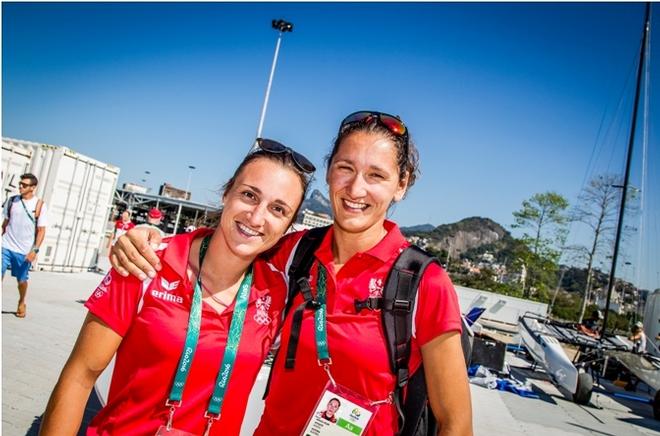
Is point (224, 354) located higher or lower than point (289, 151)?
lower

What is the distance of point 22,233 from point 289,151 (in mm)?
7204

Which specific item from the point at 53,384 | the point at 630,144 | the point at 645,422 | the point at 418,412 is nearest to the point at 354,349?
the point at 418,412

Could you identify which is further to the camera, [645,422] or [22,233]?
[645,422]

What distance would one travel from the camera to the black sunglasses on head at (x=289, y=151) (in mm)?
1989

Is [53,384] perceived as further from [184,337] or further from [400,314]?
[400,314]

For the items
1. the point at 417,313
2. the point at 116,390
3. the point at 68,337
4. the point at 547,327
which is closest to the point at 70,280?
the point at 68,337

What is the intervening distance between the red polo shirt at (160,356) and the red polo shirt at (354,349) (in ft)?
0.60

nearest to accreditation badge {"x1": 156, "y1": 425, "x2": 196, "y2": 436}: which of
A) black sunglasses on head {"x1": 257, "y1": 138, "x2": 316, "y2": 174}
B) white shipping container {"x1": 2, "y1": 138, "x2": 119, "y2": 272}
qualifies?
black sunglasses on head {"x1": 257, "y1": 138, "x2": 316, "y2": 174}

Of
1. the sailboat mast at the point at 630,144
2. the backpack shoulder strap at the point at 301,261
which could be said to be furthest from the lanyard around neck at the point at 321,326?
the sailboat mast at the point at 630,144

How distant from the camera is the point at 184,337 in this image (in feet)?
5.24

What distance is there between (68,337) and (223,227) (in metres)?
6.15

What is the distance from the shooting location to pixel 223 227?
6.13 ft

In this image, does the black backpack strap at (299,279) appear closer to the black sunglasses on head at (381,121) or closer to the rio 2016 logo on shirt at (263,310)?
the rio 2016 logo on shirt at (263,310)

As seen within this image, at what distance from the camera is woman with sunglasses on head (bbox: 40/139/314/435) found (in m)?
1.55
